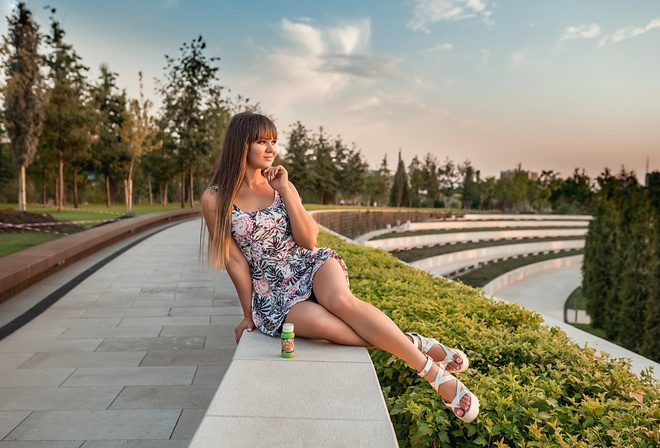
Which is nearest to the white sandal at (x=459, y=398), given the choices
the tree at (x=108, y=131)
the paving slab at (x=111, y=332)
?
the paving slab at (x=111, y=332)

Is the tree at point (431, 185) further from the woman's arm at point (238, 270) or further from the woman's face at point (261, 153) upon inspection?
the woman's arm at point (238, 270)

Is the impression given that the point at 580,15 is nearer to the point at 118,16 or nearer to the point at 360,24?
the point at 360,24

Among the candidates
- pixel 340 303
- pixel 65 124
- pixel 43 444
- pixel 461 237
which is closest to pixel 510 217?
pixel 461 237

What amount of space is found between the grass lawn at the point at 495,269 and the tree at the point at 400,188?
25.3 m

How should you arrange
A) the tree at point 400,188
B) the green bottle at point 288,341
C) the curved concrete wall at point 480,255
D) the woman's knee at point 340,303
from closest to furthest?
the green bottle at point 288,341, the woman's knee at point 340,303, the curved concrete wall at point 480,255, the tree at point 400,188

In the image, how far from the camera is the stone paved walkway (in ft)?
9.92

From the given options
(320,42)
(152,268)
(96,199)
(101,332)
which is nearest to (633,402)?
(101,332)

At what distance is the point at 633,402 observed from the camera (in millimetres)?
2398

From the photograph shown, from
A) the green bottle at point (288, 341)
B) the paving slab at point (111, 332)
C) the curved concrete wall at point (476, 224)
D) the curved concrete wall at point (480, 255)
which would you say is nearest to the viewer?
the green bottle at point (288, 341)

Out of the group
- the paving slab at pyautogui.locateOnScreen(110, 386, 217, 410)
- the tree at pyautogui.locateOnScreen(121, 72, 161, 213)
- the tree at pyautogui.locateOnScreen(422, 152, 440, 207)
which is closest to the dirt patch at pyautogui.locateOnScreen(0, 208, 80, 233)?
the tree at pyautogui.locateOnScreen(121, 72, 161, 213)

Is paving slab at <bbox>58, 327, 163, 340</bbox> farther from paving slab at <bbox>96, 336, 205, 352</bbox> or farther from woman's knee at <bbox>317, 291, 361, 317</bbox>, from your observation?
woman's knee at <bbox>317, 291, 361, 317</bbox>

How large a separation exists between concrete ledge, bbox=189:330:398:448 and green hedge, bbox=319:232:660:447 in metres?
0.30

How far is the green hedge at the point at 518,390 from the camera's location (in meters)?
2.17

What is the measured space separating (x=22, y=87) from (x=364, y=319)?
18.5 meters
